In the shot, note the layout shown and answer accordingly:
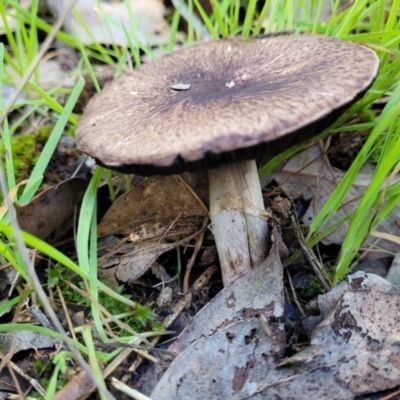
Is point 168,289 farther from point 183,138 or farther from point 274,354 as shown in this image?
point 183,138

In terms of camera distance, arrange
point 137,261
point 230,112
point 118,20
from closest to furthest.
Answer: point 230,112 → point 137,261 → point 118,20

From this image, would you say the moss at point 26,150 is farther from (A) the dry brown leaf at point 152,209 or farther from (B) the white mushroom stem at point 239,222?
(B) the white mushroom stem at point 239,222

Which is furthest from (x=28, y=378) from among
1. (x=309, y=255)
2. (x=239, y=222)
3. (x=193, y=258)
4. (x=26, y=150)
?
(x=26, y=150)

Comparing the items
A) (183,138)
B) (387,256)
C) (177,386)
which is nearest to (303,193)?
(387,256)

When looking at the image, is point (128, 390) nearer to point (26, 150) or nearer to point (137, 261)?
point (137, 261)

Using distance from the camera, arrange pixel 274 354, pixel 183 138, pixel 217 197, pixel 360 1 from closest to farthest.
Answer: pixel 183 138
pixel 274 354
pixel 217 197
pixel 360 1

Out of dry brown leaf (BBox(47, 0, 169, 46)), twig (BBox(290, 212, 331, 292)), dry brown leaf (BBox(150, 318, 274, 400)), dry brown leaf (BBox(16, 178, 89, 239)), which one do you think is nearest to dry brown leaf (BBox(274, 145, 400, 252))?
twig (BBox(290, 212, 331, 292))
